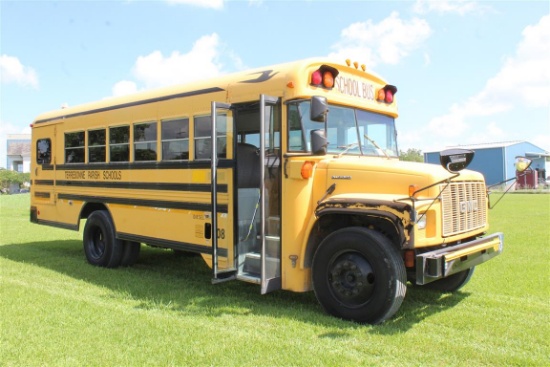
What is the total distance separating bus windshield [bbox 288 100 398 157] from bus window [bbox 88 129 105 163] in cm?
387

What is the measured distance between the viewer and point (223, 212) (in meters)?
5.72

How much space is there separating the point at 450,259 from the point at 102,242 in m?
5.66

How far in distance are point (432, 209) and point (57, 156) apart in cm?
684

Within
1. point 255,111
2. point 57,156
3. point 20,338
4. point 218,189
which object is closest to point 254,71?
point 255,111

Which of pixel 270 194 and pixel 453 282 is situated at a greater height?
pixel 270 194

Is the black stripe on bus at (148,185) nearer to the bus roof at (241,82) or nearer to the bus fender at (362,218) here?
the bus roof at (241,82)

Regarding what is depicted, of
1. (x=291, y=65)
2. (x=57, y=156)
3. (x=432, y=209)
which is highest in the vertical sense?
(x=291, y=65)

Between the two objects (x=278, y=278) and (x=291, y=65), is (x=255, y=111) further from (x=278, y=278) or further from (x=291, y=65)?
(x=278, y=278)

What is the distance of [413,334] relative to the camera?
4305 millimetres

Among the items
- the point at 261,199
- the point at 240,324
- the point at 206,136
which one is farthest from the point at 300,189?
the point at 206,136

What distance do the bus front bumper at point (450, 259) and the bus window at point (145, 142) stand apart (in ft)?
13.0

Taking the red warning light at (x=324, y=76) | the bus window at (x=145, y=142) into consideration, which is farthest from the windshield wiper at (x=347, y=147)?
the bus window at (x=145, y=142)

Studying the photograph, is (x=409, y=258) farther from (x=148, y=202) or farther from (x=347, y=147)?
(x=148, y=202)

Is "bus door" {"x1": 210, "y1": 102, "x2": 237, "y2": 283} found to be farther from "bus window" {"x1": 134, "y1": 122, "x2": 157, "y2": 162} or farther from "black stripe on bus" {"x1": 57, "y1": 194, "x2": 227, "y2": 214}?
"bus window" {"x1": 134, "y1": 122, "x2": 157, "y2": 162}
